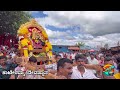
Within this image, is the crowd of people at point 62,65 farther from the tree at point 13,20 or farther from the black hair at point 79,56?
the tree at point 13,20

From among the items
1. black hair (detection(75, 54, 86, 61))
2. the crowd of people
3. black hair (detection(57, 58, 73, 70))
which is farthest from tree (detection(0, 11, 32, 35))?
black hair (detection(75, 54, 86, 61))

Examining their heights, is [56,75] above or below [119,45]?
below

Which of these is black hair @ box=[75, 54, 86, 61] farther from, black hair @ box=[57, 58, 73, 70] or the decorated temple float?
the decorated temple float

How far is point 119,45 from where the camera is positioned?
5.91 metres

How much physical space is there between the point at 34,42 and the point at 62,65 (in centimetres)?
68

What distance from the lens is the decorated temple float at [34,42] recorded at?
5938mm

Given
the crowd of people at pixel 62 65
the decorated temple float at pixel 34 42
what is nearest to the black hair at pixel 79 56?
the crowd of people at pixel 62 65

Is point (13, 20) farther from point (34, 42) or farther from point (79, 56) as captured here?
point (79, 56)

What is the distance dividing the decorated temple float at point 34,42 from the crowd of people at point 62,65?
0.10 metres

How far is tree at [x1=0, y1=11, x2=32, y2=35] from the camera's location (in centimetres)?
592

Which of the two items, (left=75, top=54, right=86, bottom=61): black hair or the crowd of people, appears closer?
the crowd of people
